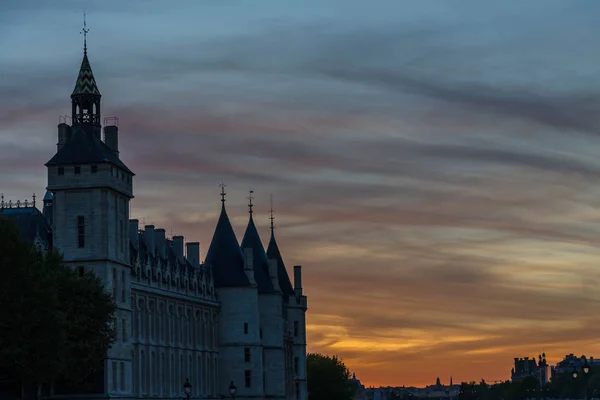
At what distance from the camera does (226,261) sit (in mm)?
143875

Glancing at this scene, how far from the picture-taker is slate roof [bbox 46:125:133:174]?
105125 mm

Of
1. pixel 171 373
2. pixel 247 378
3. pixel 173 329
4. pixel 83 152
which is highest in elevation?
pixel 83 152

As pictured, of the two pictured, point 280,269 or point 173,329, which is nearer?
point 173,329

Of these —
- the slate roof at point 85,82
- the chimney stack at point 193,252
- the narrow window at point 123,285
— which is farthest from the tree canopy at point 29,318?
the chimney stack at point 193,252

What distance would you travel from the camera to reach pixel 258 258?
15375 centimetres

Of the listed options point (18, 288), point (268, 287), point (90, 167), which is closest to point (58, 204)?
point (90, 167)

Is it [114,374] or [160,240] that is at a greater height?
[160,240]

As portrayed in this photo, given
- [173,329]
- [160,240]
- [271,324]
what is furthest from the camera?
[271,324]

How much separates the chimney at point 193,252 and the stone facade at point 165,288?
10 cm

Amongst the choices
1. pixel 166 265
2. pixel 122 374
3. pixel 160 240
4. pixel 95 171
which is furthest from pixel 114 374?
pixel 160 240

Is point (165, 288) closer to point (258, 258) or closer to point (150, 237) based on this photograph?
point (150, 237)

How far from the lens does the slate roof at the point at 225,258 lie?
14307 cm

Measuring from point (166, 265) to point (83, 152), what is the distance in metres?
23.0

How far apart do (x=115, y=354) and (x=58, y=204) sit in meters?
11.7
